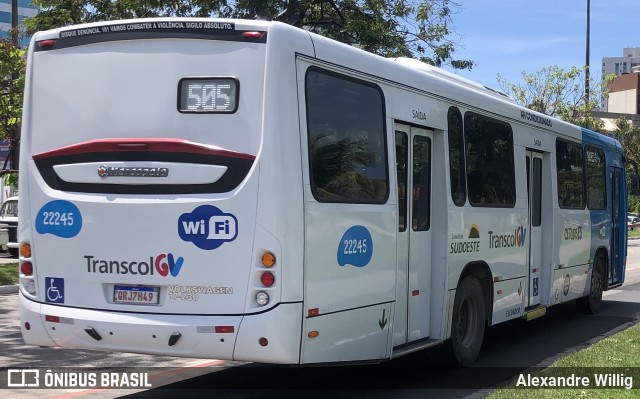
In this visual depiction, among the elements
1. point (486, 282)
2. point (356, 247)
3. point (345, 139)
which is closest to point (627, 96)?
point (486, 282)

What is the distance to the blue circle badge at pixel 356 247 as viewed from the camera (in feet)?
23.3

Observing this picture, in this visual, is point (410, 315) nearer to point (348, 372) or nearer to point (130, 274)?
point (348, 372)

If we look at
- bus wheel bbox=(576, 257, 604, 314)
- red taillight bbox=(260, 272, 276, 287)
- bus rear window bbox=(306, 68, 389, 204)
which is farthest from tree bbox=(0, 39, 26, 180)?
red taillight bbox=(260, 272, 276, 287)

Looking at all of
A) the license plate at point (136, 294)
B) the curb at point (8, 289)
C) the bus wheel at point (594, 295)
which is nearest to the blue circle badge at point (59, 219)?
the license plate at point (136, 294)

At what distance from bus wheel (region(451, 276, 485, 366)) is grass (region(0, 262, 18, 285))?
37.9 feet

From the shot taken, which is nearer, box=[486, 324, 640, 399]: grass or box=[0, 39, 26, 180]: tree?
box=[486, 324, 640, 399]: grass

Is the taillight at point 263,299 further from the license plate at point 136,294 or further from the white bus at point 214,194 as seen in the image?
the license plate at point 136,294

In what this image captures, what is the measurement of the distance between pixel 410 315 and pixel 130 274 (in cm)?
302

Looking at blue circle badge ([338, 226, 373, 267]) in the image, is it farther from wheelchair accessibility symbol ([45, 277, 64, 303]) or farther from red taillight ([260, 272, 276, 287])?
wheelchair accessibility symbol ([45, 277, 64, 303])

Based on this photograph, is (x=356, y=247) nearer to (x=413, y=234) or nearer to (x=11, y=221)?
(x=413, y=234)

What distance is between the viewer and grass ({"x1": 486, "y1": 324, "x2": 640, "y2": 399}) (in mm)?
7473

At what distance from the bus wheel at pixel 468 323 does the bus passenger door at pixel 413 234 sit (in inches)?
31.1

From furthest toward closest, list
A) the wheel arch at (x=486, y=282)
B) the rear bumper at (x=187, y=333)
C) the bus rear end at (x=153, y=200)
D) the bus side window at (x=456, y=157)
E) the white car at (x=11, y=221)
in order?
1. the white car at (x=11, y=221)
2. the wheel arch at (x=486, y=282)
3. the bus side window at (x=456, y=157)
4. the bus rear end at (x=153, y=200)
5. the rear bumper at (x=187, y=333)

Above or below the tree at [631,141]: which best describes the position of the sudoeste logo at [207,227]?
below
